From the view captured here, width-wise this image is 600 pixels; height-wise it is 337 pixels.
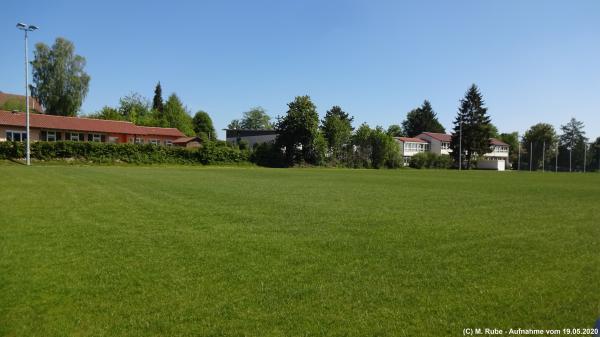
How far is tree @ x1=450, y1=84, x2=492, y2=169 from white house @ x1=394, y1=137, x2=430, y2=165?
877cm

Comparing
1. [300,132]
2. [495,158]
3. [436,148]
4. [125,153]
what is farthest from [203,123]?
[495,158]

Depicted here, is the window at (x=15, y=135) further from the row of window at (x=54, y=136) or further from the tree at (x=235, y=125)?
the tree at (x=235, y=125)

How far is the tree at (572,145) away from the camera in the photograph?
119562 mm

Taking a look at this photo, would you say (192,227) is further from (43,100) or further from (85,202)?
(43,100)

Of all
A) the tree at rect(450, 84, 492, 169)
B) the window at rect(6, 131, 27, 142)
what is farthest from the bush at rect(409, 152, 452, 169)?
the window at rect(6, 131, 27, 142)

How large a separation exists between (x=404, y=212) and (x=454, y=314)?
7.78 m

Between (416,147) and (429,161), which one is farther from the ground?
(416,147)

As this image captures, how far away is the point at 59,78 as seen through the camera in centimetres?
6844

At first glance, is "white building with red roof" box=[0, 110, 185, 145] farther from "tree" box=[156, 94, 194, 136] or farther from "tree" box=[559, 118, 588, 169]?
"tree" box=[559, 118, 588, 169]

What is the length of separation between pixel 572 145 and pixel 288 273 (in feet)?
475

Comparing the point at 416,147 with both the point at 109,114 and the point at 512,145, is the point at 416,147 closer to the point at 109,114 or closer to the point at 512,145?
the point at 512,145

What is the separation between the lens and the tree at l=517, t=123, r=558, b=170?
11369cm

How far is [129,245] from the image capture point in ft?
24.3

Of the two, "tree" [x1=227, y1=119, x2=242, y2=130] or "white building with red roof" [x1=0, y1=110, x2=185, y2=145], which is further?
"tree" [x1=227, y1=119, x2=242, y2=130]
